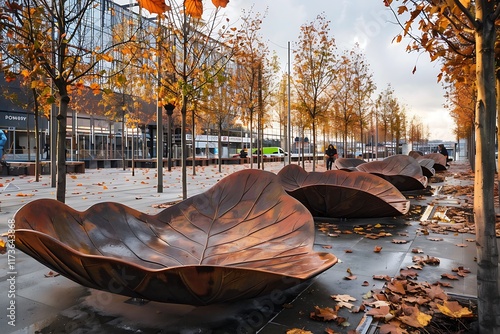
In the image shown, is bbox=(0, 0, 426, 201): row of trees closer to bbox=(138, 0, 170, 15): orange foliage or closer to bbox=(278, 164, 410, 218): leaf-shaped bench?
bbox=(138, 0, 170, 15): orange foliage

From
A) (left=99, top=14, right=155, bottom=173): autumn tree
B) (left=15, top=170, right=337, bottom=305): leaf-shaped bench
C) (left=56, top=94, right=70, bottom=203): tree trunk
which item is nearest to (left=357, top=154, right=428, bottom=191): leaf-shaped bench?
(left=99, top=14, right=155, bottom=173): autumn tree

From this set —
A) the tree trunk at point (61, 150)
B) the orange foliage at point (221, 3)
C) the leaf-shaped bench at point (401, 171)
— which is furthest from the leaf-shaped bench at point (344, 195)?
the orange foliage at point (221, 3)

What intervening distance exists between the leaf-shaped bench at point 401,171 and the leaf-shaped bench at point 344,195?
12.0 feet

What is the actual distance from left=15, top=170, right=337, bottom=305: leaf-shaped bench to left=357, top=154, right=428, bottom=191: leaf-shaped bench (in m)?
7.49

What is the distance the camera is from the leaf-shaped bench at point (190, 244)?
248cm

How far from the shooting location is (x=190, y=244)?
12.8 feet

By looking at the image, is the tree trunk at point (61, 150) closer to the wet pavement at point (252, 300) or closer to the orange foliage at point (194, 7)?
the wet pavement at point (252, 300)

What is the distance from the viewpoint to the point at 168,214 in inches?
175

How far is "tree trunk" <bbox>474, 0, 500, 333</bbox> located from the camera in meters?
2.66

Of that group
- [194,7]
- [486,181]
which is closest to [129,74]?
[194,7]

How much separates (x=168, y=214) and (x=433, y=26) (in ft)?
11.3

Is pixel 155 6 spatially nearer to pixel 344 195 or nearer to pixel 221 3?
pixel 221 3

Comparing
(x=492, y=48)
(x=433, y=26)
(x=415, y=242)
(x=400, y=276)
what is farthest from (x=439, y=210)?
(x=492, y=48)

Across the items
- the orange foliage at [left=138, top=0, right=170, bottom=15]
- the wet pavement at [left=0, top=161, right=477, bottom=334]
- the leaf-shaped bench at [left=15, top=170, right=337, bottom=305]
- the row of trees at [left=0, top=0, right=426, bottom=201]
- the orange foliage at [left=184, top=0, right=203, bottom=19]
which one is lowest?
the wet pavement at [left=0, top=161, right=477, bottom=334]
